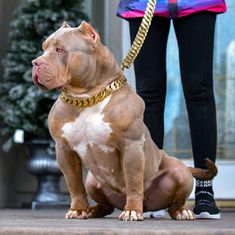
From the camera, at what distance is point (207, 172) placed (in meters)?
3.63

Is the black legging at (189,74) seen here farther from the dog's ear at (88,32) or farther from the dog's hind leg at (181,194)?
the dog's ear at (88,32)

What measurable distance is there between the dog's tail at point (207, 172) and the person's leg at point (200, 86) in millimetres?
51

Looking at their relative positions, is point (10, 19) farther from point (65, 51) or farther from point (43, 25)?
point (65, 51)

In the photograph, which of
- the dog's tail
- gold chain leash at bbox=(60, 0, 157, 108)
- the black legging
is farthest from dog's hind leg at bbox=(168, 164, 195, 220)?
gold chain leash at bbox=(60, 0, 157, 108)

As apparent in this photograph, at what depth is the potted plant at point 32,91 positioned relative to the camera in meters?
5.52

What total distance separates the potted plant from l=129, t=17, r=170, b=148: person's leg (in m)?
1.82

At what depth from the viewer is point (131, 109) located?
320 centimetres

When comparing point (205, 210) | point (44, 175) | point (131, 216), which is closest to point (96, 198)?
point (131, 216)

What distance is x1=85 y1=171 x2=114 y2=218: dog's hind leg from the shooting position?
11.5 feet

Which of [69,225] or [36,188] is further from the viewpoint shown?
[36,188]

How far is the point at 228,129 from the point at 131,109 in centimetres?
271

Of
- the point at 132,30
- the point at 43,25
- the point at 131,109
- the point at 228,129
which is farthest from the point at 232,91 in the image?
the point at 131,109

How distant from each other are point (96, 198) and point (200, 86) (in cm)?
73

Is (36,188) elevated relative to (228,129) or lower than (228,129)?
lower
